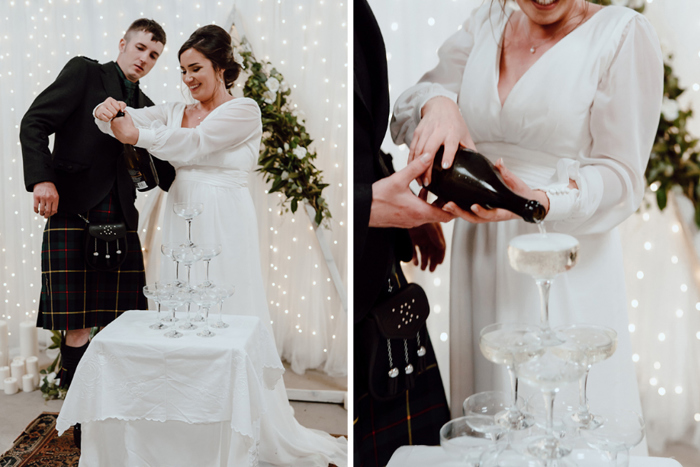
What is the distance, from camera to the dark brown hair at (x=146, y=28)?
1.82 meters

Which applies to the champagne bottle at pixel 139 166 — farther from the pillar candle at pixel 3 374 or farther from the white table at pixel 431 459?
the white table at pixel 431 459

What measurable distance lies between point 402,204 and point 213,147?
948 mm

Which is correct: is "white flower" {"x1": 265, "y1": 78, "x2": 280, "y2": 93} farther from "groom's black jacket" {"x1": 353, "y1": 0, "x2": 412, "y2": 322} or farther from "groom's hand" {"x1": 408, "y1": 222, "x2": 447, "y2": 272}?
"groom's hand" {"x1": 408, "y1": 222, "x2": 447, "y2": 272}

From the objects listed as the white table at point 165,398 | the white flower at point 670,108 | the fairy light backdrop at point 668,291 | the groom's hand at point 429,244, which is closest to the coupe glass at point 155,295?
the white table at point 165,398

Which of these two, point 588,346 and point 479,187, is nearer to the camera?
point 588,346

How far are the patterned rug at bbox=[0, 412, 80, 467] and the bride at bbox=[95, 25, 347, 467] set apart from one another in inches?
29.4

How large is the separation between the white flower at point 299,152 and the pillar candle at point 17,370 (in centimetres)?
125

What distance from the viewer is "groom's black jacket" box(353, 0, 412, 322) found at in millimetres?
1109

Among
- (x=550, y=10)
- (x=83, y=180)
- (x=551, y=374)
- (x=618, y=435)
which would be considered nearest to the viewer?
(x=551, y=374)

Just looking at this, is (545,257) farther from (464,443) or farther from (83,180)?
(83,180)

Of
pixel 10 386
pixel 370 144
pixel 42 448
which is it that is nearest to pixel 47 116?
pixel 10 386

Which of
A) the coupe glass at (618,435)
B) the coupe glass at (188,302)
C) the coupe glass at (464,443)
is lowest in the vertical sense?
the coupe glass at (464,443)

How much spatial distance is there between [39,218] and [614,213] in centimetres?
177

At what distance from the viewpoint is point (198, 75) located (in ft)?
6.10
